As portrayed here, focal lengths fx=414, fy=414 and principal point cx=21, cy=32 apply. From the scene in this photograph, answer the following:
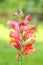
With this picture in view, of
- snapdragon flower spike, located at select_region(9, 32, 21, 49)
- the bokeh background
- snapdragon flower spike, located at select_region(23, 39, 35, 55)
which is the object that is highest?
the bokeh background

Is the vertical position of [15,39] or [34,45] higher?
[34,45]

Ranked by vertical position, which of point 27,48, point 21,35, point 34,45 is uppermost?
A: point 34,45

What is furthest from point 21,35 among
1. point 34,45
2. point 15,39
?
point 34,45

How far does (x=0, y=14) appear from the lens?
647 inches

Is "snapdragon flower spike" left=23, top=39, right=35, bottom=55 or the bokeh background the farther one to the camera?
the bokeh background

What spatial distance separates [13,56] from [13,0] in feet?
33.4

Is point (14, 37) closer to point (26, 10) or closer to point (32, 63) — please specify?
point (32, 63)

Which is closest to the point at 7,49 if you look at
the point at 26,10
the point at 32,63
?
the point at 32,63

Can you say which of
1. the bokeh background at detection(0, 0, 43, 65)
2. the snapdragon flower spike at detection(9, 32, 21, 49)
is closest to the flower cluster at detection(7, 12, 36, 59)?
the snapdragon flower spike at detection(9, 32, 21, 49)

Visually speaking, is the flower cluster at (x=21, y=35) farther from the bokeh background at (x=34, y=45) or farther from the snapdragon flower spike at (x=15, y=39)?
the bokeh background at (x=34, y=45)

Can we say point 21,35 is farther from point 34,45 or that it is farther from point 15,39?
point 34,45

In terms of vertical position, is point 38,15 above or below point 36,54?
above

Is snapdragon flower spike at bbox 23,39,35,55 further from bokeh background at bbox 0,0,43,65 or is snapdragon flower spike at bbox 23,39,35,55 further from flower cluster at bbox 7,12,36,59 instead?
bokeh background at bbox 0,0,43,65

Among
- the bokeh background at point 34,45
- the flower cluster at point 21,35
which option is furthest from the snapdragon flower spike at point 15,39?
the bokeh background at point 34,45
